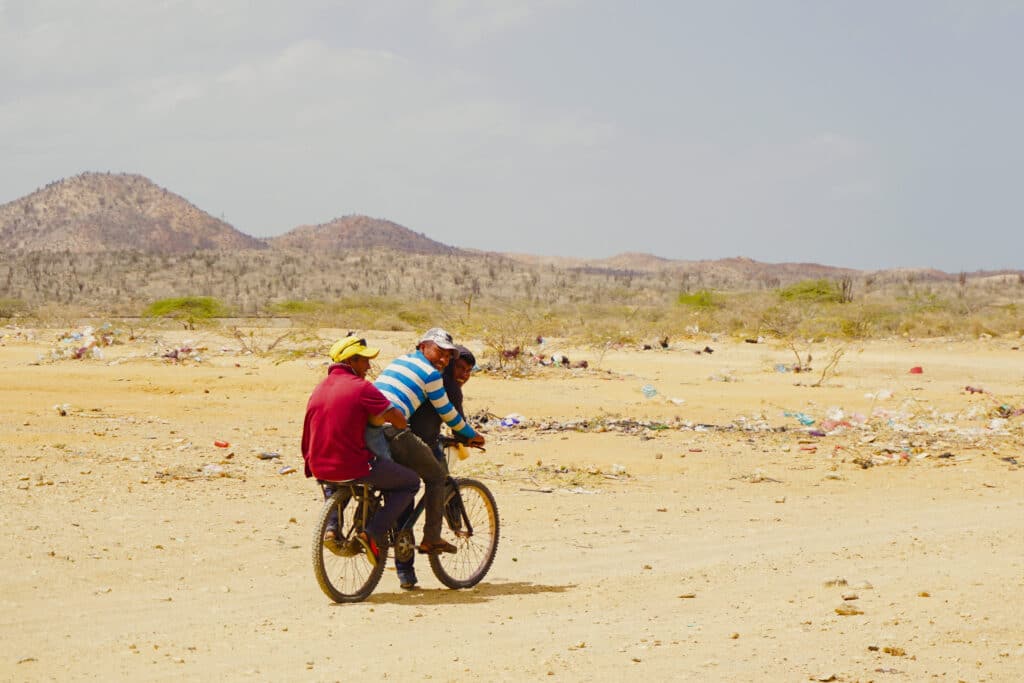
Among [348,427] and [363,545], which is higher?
[348,427]

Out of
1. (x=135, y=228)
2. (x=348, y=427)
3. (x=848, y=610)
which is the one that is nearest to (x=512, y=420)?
(x=348, y=427)

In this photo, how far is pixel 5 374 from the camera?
73.4 feet

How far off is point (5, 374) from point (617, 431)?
12.8 meters

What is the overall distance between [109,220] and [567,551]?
113 metres

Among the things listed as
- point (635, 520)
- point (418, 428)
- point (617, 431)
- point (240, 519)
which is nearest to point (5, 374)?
point (617, 431)

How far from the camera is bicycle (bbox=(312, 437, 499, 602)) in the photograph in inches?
270

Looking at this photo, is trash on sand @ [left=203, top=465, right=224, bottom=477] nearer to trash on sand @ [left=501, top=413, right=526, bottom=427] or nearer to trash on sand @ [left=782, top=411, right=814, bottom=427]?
trash on sand @ [left=501, top=413, right=526, bottom=427]

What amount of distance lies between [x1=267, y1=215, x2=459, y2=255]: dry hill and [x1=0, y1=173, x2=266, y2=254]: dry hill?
965cm

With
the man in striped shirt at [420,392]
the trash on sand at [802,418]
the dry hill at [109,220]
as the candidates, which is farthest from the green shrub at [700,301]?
the dry hill at [109,220]

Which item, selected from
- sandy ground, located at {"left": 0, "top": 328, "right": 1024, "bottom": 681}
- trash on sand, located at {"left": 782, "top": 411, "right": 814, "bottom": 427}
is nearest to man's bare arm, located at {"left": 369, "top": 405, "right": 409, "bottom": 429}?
sandy ground, located at {"left": 0, "top": 328, "right": 1024, "bottom": 681}

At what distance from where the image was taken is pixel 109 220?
114 metres

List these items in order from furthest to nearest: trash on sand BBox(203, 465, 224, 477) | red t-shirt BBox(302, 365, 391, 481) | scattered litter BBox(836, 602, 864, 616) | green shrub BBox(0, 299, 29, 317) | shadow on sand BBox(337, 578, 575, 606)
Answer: green shrub BBox(0, 299, 29, 317)
trash on sand BBox(203, 465, 224, 477)
shadow on sand BBox(337, 578, 575, 606)
red t-shirt BBox(302, 365, 391, 481)
scattered litter BBox(836, 602, 864, 616)

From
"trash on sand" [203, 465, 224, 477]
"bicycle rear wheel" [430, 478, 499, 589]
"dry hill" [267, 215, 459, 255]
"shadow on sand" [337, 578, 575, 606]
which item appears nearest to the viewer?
"shadow on sand" [337, 578, 575, 606]

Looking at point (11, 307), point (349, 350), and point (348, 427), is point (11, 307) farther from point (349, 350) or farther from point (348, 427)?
point (348, 427)
